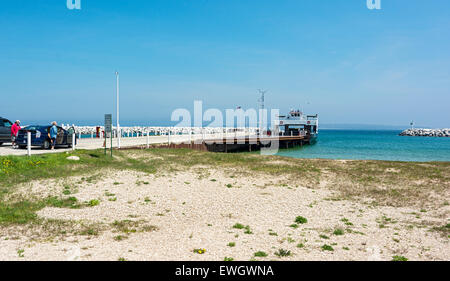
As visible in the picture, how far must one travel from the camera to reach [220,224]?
1055cm

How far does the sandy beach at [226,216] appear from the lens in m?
8.08

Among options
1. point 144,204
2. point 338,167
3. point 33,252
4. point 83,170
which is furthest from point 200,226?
point 338,167

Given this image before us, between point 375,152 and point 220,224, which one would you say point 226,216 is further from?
point 375,152

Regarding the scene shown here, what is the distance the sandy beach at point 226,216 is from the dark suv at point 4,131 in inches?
431

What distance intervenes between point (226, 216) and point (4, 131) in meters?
23.6

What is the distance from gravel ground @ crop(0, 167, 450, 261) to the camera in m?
7.92

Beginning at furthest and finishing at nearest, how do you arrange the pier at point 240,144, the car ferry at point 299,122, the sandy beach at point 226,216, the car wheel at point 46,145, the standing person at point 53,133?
the car ferry at point 299,122
the pier at point 240,144
the car wheel at point 46,145
the standing person at point 53,133
the sandy beach at point 226,216

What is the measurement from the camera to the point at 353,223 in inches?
431

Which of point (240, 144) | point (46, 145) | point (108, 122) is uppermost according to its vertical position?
point (108, 122)

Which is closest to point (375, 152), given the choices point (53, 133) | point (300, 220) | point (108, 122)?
point (108, 122)

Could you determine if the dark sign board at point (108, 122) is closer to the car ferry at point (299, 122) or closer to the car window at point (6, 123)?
the car window at point (6, 123)

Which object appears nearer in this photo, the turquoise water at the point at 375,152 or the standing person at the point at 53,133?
the standing person at the point at 53,133

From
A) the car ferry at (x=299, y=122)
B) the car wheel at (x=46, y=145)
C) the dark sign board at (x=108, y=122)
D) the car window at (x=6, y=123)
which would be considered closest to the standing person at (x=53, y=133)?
the car wheel at (x=46, y=145)

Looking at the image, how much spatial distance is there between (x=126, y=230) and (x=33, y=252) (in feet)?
8.52
